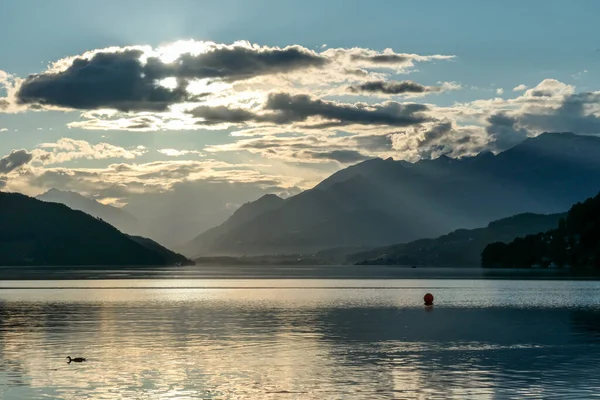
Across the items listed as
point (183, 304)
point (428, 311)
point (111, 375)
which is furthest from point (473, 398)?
point (183, 304)

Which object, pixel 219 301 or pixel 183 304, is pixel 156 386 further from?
pixel 219 301

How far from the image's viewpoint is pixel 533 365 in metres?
73.5

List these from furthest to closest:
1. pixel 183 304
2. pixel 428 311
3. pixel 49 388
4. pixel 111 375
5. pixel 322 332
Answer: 1. pixel 183 304
2. pixel 428 311
3. pixel 322 332
4. pixel 111 375
5. pixel 49 388

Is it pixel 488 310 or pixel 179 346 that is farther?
pixel 488 310

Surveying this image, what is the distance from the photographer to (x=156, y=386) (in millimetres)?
62750

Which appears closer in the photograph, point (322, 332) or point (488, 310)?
point (322, 332)

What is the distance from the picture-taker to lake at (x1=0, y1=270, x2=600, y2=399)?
61.5 m

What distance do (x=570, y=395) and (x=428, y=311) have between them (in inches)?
3366

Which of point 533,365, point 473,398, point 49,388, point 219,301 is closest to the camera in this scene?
point 473,398

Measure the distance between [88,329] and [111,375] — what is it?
42.1 metres

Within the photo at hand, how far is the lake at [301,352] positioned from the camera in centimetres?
6153

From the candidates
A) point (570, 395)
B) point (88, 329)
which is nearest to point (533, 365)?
point (570, 395)

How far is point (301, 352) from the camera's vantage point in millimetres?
82750

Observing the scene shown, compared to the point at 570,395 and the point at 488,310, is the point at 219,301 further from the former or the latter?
the point at 570,395
